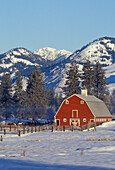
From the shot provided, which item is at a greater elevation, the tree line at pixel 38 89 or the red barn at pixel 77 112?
the tree line at pixel 38 89

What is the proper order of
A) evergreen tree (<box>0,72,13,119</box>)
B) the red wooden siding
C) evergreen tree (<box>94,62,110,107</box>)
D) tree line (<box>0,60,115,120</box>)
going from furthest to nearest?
1. evergreen tree (<box>0,72,13,119</box>)
2. evergreen tree (<box>94,62,110,107</box>)
3. tree line (<box>0,60,115,120</box>)
4. the red wooden siding

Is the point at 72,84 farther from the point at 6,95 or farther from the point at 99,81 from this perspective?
the point at 6,95

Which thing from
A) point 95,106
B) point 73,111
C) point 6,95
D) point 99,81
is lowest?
point 73,111

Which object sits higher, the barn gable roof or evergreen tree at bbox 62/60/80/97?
evergreen tree at bbox 62/60/80/97

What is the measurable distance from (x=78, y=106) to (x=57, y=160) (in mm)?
57949

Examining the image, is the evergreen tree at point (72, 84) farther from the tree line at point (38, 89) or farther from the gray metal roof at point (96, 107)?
the gray metal roof at point (96, 107)

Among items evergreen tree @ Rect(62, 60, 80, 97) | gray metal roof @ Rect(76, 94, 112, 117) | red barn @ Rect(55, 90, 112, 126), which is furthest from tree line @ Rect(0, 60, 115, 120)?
red barn @ Rect(55, 90, 112, 126)

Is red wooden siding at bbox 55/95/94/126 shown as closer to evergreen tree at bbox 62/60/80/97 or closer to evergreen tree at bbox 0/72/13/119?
evergreen tree at bbox 62/60/80/97

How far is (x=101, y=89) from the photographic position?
106562mm

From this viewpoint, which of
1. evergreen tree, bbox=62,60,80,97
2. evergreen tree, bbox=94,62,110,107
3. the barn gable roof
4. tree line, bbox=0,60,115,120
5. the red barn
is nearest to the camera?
the red barn

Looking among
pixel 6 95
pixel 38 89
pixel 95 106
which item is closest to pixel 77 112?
pixel 95 106

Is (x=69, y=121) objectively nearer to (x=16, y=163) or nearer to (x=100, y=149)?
(x=100, y=149)

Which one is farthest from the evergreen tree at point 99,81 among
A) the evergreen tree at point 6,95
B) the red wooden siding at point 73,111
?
the red wooden siding at point 73,111

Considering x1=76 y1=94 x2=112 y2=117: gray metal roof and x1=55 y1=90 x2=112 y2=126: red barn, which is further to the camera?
x1=76 y1=94 x2=112 y2=117: gray metal roof
